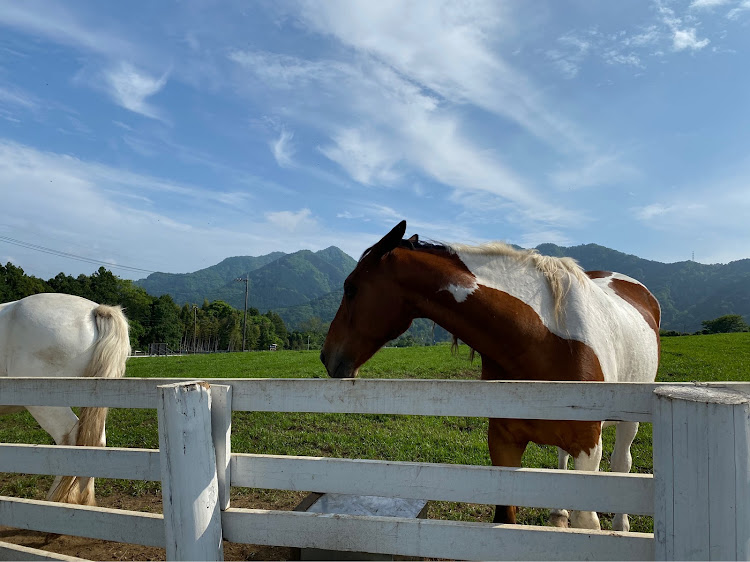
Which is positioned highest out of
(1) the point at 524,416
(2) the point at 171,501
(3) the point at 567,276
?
(3) the point at 567,276

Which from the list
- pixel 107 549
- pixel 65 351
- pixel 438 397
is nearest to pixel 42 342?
pixel 65 351

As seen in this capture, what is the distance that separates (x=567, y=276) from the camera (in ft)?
10.0

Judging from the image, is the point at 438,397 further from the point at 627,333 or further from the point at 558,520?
the point at 627,333

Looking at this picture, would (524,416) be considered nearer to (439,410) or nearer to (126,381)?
(439,410)

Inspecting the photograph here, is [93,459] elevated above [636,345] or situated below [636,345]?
below

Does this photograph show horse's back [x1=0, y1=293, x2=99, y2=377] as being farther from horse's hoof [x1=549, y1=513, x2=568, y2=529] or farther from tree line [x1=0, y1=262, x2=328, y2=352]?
tree line [x1=0, y1=262, x2=328, y2=352]

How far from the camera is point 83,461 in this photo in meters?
2.44

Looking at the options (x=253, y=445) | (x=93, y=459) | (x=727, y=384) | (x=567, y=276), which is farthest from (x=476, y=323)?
(x=253, y=445)

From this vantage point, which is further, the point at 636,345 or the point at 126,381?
the point at 636,345

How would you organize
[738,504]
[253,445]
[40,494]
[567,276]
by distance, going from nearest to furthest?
[738,504], [567,276], [40,494], [253,445]

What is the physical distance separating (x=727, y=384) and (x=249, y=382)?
213 centimetres

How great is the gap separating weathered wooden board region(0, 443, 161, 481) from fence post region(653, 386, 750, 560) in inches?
89.0

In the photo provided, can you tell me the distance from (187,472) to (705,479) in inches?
81.1

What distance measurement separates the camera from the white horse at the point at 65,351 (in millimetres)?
4211
